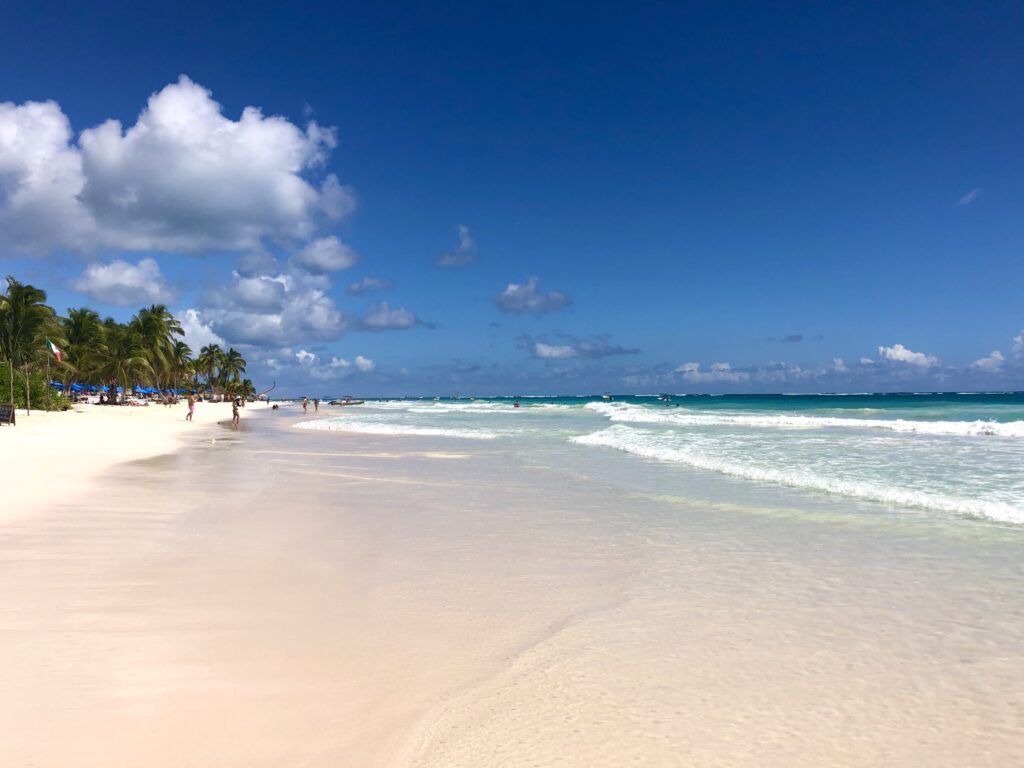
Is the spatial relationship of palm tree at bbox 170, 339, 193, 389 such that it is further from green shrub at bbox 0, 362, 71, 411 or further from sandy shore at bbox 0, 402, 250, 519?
sandy shore at bbox 0, 402, 250, 519

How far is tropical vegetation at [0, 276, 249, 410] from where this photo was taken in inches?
1746

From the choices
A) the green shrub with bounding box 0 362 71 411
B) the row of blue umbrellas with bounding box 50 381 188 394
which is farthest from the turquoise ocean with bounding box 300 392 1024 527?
the row of blue umbrellas with bounding box 50 381 188 394

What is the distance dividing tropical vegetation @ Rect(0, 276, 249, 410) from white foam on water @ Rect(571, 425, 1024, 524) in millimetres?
33486

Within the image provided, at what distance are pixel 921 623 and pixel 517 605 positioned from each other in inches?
149

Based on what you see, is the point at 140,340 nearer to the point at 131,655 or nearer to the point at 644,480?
the point at 644,480

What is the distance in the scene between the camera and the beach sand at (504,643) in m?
3.85

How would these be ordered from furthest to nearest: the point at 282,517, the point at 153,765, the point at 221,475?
the point at 221,475 < the point at 282,517 < the point at 153,765

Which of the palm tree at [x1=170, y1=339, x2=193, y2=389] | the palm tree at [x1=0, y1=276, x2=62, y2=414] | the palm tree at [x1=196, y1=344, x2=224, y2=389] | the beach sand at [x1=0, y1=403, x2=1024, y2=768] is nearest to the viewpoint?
the beach sand at [x1=0, y1=403, x2=1024, y2=768]

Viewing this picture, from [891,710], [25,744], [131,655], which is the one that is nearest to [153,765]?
[25,744]

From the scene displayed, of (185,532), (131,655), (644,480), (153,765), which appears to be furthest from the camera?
(644,480)

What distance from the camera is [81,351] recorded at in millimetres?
64688

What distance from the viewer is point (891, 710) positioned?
4.26m

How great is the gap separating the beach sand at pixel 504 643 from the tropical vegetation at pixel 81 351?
33.8 metres

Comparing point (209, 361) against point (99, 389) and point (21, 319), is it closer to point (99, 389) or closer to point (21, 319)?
point (99, 389)
